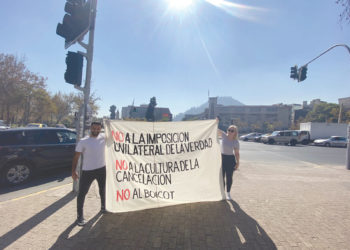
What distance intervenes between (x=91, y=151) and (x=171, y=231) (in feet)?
6.06

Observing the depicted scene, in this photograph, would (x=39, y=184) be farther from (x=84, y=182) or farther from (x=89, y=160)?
(x=89, y=160)

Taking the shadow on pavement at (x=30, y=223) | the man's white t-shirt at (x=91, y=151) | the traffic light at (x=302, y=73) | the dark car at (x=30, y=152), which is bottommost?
the shadow on pavement at (x=30, y=223)

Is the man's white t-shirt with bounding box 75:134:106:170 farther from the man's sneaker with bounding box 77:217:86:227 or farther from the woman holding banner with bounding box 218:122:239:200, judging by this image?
the woman holding banner with bounding box 218:122:239:200

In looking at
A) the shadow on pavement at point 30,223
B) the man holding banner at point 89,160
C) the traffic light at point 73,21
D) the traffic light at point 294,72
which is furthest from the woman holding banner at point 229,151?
the traffic light at point 294,72

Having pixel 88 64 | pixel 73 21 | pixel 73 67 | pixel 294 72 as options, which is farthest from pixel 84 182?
pixel 294 72

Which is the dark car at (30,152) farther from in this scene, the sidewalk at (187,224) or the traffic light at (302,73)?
the traffic light at (302,73)

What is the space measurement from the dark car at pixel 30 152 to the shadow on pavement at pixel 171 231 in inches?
132

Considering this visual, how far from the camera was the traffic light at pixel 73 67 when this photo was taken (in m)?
3.92

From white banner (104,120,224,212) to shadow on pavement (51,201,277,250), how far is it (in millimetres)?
240

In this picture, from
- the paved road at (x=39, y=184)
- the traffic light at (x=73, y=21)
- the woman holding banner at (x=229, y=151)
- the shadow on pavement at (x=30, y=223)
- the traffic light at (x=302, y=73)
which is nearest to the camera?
the shadow on pavement at (x=30, y=223)

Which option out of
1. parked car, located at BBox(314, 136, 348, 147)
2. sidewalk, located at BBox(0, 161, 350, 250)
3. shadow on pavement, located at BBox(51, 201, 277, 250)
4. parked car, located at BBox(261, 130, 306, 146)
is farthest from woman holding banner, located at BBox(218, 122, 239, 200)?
parked car, located at BBox(314, 136, 348, 147)

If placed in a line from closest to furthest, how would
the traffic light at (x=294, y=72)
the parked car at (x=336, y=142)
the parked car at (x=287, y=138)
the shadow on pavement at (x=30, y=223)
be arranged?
the shadow on pavement at (x=30, y=223), the traffic light at (x=294, y=72), the parked car at (x=336, y=142), the parked car at (x=287, y=138)

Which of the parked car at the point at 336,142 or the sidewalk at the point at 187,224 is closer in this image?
the sidewalk at the point at 187,224

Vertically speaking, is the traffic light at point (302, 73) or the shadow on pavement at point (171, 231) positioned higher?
the traffic light at point (302, 73)
